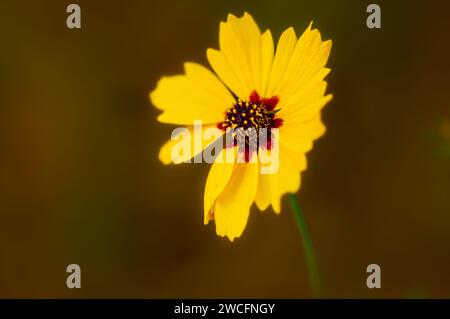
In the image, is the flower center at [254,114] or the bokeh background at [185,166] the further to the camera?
the bokeh background at [185,166]

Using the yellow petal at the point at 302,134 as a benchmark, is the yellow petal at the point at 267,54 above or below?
above

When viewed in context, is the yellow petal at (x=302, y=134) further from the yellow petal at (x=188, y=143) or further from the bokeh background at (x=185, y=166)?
the bokeh background at (x=185, y=166)

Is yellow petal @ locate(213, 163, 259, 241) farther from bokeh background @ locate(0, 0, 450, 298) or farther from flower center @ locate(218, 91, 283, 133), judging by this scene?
bokeh background @ locate(0, 0, 450, 298)

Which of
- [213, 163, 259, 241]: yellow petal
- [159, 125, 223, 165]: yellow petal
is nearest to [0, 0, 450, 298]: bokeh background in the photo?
[159, 125, 223, 165]: yellow petal

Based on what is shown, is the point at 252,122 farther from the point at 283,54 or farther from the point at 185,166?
the point at 185,166

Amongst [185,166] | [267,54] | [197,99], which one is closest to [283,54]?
[267,54]

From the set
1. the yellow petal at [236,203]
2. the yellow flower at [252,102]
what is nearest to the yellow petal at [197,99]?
the yellow flower at [252,102]
